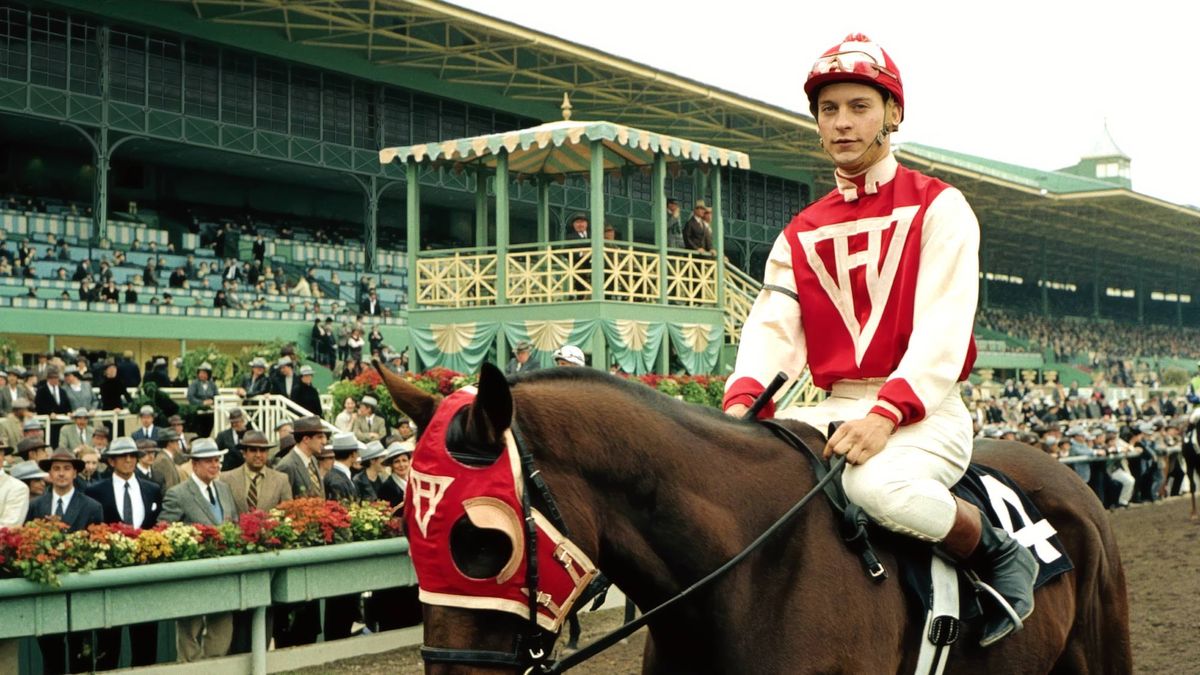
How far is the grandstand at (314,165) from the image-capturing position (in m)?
19.7

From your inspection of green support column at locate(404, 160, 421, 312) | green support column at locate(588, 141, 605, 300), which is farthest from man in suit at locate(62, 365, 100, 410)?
green support column at locate(588, 141, 605, 300)

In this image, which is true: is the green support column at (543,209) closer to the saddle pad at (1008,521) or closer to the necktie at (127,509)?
the necktie at (127,509)

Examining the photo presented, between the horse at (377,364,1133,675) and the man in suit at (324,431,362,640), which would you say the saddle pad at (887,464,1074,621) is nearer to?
the horse at (377,364,1133,675)

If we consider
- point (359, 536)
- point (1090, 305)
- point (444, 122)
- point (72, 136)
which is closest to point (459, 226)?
point (444, 122)

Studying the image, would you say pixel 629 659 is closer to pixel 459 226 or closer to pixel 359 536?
pixel 359 536

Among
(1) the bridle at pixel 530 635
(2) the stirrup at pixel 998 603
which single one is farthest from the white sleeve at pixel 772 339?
(1) the bridle at pixel 530 635

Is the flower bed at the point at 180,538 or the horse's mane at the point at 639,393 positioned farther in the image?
the flower bed at the point at 180,538

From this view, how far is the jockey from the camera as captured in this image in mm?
2805

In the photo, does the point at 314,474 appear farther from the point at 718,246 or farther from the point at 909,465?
the point at 718,246

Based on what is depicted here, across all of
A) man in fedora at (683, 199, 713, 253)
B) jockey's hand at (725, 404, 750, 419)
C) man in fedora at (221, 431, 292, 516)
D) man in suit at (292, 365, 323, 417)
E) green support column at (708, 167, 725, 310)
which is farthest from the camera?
green support column at (708, 167, 725, 310)

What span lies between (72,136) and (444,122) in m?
8.79

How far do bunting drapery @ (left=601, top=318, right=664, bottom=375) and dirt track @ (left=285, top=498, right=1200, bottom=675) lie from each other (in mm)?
6917

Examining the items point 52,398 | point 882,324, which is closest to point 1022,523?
point 882,324

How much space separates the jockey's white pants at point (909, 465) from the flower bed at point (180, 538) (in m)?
3.46
